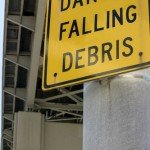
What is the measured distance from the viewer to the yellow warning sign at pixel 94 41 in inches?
114

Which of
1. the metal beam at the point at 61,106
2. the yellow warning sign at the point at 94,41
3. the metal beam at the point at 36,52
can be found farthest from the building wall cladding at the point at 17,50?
the yellow warning sign at the point at 94,41

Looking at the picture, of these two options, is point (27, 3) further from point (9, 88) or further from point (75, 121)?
point (75, 121)

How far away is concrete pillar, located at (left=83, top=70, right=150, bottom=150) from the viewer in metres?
2.71

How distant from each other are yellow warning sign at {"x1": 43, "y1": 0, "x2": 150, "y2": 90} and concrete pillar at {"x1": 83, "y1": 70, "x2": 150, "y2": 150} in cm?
8

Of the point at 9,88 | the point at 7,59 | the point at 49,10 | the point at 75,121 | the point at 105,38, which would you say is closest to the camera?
the point at 105,38

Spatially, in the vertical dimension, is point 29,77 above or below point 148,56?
above

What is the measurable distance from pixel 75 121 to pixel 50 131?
4053mm

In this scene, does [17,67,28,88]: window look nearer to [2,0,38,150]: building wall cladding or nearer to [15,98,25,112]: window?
[2,0,38,150]: building wall cladding

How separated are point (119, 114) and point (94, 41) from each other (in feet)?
1.59

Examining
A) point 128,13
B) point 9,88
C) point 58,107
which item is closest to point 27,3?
point 9,88

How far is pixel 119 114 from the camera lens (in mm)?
2764

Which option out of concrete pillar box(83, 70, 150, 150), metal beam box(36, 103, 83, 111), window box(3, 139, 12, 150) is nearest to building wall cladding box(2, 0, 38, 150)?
metal beam box(36, 103, 83, 111)

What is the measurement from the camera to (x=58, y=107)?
31391 mm

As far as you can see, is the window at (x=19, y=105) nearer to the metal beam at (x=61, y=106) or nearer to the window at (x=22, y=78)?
the metal beam at (x=61, y=106)
